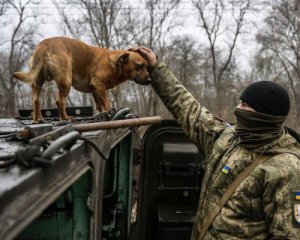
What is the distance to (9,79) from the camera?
1264 inches

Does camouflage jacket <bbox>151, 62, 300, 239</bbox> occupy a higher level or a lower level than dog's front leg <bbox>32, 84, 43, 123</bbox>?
lower

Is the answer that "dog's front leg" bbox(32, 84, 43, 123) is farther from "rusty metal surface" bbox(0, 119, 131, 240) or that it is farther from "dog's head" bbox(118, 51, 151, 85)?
"rusty metal surface" bbox(0, 119, 131, 240)

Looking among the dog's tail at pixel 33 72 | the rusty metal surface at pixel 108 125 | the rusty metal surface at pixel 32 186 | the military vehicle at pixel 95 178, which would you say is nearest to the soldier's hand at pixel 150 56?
the military vehicle at pixel 95 178

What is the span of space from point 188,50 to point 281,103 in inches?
1493

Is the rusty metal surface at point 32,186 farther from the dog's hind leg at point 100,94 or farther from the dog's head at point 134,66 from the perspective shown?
the dog's head at point 134,66

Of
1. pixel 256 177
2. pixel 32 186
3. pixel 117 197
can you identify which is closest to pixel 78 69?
pixel 117 197

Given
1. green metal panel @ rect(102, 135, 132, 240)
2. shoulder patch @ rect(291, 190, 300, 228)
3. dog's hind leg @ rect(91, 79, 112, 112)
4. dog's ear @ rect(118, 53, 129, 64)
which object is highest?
dog's ear @ rect(118, 53, 129, 64)

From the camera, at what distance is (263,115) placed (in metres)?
2.52

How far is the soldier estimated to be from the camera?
7.52 ft

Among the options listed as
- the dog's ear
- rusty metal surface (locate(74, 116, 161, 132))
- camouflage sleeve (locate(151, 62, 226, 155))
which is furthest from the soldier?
the dog's ear

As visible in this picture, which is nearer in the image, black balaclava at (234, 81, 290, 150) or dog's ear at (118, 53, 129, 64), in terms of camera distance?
black balaclava at (234, 81, 290, 150)

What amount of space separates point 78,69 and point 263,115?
88.2 inches

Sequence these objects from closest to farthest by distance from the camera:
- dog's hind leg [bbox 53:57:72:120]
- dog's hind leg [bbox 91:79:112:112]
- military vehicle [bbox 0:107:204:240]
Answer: military vehicle [bbox 0:107:204:240]
dog's hind leg [bbox 53:57:72:120]
dog's hind leg [bbox 91:79:112:112]

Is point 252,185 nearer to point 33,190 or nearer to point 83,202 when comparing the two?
point 83,202
